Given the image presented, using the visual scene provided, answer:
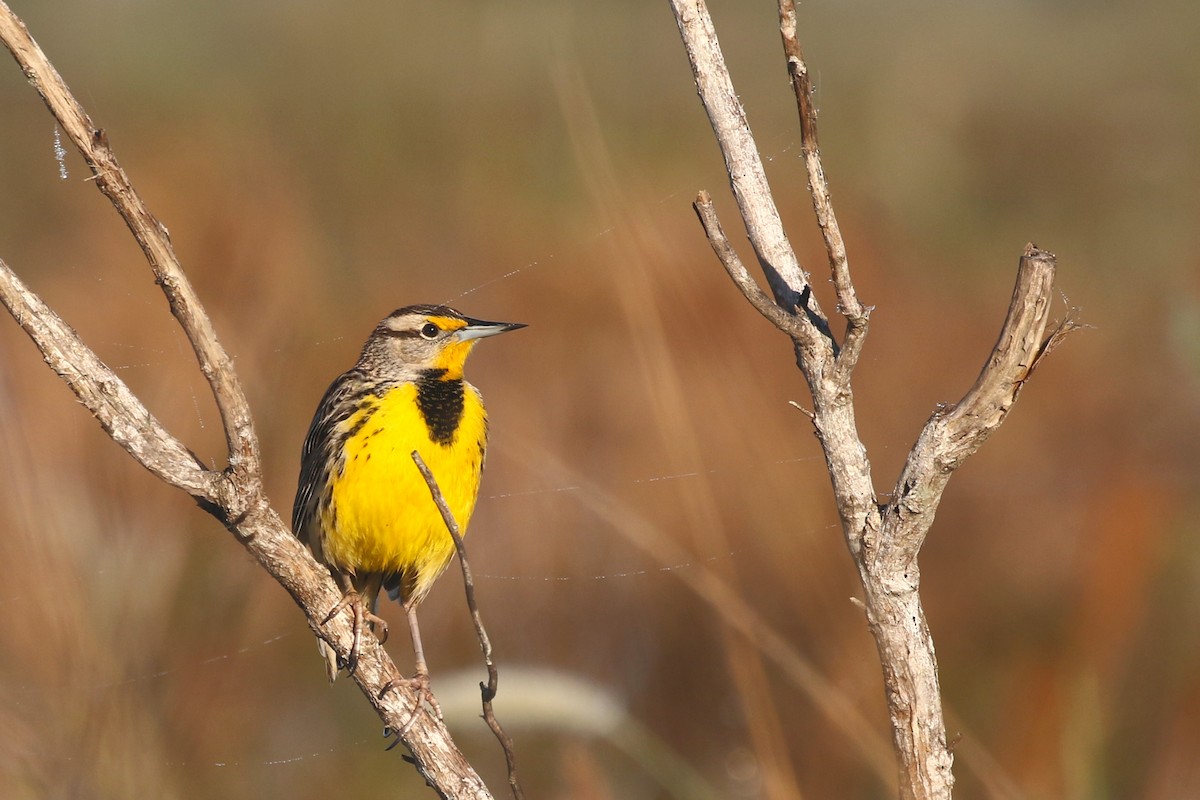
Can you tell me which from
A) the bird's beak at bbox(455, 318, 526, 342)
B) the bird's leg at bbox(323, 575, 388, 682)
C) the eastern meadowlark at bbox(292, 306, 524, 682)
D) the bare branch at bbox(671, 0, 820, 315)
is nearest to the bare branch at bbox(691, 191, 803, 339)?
the bare branch at bbox(671, 0, 820, 315)

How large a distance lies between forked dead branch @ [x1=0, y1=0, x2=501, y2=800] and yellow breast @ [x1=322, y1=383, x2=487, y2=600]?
0.56 m

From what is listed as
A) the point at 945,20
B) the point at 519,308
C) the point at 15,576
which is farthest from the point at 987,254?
the point at 15,576

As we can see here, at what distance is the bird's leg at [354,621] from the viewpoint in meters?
1.72

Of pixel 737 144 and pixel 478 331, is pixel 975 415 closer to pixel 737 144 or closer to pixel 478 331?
pixel 737 144

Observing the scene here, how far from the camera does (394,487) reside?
225cm

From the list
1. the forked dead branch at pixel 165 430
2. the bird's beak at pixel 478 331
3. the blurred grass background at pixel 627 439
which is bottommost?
the blurred grass background at pixel 627 439

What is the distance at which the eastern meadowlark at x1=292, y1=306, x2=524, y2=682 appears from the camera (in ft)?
7.42

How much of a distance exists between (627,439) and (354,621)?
2230mm

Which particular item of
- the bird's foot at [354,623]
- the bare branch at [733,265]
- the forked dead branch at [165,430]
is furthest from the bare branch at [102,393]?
the bare branch at [733,265]

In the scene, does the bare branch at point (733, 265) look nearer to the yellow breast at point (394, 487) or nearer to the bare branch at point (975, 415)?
the bare branch at point (975, 415)

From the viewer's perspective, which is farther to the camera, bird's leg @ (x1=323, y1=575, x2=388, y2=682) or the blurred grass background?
the blurred grass background

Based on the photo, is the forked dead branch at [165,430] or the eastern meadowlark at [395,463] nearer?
the forked dead branch at [165,430]

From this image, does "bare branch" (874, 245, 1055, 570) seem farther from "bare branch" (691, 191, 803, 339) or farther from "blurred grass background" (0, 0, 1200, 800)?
"bare branch" (691, 191, 803, 339)

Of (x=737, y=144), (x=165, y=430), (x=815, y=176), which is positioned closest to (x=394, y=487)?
(x=165, y=430)
